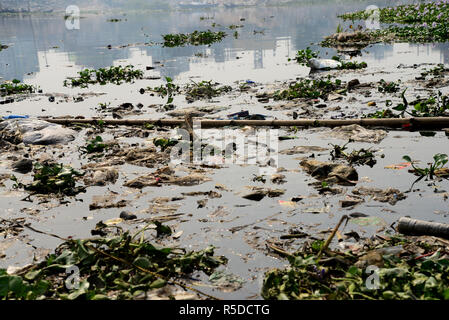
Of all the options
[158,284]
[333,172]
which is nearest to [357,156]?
[333,172]

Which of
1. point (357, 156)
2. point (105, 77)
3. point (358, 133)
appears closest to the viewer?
point (357, 156)

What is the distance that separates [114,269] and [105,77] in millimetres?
10224

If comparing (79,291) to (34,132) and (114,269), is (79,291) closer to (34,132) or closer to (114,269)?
(114,269)

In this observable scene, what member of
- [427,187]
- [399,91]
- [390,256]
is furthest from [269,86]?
[390,256]

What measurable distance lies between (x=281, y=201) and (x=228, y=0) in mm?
163763

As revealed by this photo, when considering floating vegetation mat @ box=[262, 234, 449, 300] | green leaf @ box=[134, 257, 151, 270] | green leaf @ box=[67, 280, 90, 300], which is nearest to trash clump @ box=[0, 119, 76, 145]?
green leaf @ box=[134, 257, 151, 270]

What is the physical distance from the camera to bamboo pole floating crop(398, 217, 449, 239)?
3619mm

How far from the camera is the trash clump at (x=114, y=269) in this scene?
A: 3076 millimetres

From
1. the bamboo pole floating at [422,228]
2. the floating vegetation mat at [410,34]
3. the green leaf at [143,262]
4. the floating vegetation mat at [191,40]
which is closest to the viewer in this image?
the green leaf at [143,262]

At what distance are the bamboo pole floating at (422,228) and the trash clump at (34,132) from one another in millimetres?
5024

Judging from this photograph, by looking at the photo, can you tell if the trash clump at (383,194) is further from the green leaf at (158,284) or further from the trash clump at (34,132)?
the trash clump at (34,132)

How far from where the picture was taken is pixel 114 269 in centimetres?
332

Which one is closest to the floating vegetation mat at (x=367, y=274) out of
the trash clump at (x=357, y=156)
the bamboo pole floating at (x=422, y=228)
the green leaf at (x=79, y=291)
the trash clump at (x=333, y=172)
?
the bamboo pole floating at (x=422, y=228)
